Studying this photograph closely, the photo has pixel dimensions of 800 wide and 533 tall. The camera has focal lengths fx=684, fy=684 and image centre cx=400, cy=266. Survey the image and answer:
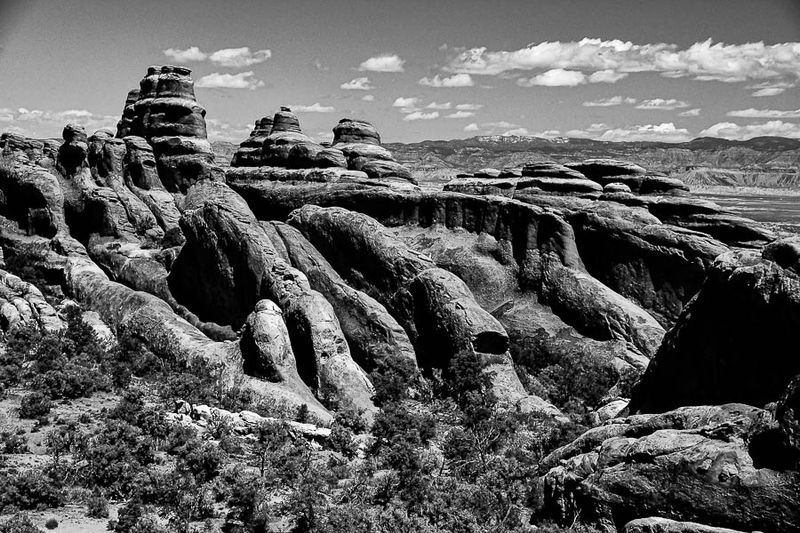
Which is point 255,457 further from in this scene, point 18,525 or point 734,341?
point 734,341

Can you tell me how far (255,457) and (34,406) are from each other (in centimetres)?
893

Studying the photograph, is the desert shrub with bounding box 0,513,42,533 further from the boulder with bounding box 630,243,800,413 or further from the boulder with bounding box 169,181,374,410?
the boulder with bounding box 630,243,800,413

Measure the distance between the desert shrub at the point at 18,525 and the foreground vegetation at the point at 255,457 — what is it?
0.14 feet

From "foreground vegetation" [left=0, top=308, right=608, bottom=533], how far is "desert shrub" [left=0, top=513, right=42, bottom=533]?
0.04 metres

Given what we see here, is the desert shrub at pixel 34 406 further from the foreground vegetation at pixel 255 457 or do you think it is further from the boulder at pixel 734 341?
the boulder at pixel 734 341

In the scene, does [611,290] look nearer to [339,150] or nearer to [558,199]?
[558,199]

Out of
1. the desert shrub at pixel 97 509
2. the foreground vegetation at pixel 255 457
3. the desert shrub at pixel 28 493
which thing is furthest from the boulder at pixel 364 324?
the desert shrub at pixel 28 493

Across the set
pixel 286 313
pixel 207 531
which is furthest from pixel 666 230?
pixel 207 531

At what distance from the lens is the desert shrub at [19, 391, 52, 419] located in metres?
26.0

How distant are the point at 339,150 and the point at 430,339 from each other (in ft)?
98.6

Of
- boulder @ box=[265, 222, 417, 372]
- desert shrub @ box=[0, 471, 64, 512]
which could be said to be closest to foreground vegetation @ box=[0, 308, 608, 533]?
desert shrub @ box=[0, 471, 64, 512]

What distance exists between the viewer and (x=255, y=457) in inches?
974

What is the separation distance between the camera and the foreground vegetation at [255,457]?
19328 mm

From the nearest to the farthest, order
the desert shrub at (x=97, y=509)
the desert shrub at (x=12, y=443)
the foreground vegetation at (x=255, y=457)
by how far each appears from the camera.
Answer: the desert shrub at (x=97, y=509)
the foreground vegetation at (x=255, y=457)
the desert shrub at (x=12, y=443)
